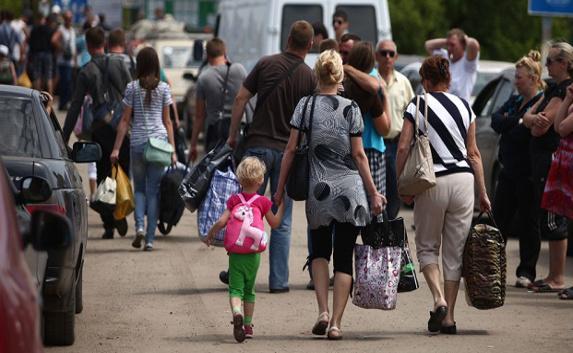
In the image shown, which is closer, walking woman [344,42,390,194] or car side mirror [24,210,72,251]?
car side mirror [24,210,72,251]

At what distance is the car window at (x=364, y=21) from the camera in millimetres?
23859

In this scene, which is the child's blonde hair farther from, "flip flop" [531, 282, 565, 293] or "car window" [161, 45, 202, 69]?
"car window" [161, 45, 202, 69]

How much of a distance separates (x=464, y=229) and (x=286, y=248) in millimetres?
1970

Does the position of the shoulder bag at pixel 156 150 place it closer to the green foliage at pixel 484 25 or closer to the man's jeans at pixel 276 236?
the man's jeans at pixel 276 236

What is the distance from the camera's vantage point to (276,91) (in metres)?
11.4

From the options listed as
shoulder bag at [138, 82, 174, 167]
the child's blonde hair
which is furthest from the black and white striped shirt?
shoulder bag at [138, 82, 174, 167]

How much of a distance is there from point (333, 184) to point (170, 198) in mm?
4986

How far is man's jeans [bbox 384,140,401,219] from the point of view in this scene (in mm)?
12398

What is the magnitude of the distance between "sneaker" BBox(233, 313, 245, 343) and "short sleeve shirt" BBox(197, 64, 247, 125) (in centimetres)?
539

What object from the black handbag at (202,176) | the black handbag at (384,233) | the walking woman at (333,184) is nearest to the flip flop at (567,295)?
the black handbag at (384,233)

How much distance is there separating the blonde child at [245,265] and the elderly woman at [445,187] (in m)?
0.91

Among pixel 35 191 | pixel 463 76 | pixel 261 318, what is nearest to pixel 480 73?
pixel 463 76

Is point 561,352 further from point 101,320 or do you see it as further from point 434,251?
point 101,320

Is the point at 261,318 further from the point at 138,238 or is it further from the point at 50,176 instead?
the point at 138,238
